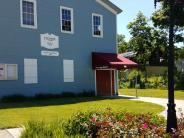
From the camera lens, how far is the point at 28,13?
25.4 m

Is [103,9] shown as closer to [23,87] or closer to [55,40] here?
[55,40]

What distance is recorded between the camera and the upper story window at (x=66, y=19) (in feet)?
90.7

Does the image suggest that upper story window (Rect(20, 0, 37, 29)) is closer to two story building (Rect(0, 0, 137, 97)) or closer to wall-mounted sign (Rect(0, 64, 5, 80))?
two story building (Rect(0, 0, 137, 97))

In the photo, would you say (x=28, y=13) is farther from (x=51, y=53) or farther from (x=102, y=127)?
(x=102, y=127)

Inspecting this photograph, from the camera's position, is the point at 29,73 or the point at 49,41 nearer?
the point at 29,73

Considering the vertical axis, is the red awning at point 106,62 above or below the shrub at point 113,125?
above

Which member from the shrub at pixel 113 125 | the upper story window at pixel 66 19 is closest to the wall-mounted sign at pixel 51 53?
the upper story window at pixel 66 19

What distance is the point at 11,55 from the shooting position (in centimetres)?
2433

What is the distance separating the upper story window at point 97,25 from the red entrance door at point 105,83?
2821 mm

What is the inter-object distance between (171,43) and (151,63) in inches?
2052

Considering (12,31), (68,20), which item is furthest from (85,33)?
(12,31)

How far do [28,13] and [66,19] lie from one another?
10.9 ft

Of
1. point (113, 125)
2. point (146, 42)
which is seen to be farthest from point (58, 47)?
point (146, 42)

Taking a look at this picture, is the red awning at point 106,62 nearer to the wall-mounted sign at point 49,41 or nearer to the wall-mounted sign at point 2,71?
the wall-mounted sign at point 49,41
